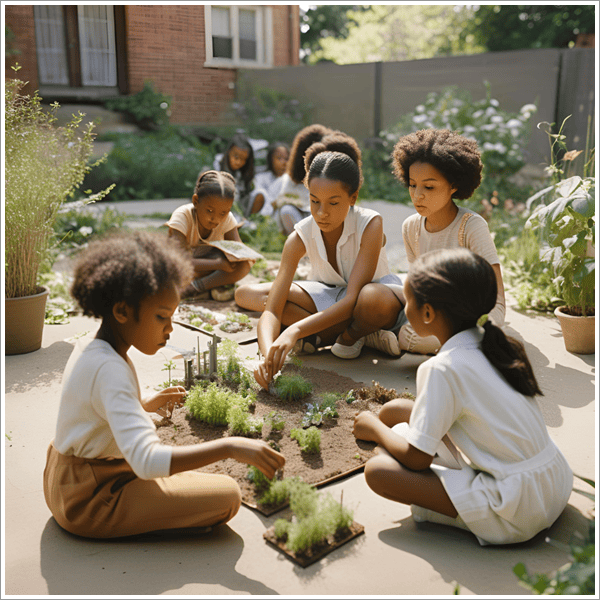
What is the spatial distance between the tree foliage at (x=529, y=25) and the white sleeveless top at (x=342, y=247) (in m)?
18.3

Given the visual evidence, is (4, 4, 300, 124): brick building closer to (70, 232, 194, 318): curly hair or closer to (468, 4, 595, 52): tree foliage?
(70, 232, 194, 318): curly hair

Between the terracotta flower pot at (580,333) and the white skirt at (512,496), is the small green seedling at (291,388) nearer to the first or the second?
the white skirt at (512,496)

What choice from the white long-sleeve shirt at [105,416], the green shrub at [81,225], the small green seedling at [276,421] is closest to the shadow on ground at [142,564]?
the white long-sleeve shirt at [105,416]

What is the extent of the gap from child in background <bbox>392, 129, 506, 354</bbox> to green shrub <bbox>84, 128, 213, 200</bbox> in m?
7.90

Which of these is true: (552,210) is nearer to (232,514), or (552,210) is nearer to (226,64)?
(232,514)

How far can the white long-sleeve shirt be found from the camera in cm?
182

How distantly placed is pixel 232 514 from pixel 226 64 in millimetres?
13183

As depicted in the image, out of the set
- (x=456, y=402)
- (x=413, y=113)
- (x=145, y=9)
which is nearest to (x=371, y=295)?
(x=456, y=402)

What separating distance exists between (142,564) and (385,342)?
222cm

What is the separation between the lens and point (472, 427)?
198 cm

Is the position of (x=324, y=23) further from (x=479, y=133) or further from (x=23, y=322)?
(x=23, y=322)

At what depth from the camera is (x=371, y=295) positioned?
353 cm

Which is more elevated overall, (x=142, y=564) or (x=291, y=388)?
(x=291, y=388)

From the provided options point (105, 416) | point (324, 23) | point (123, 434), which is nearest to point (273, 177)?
point (105, 416)
